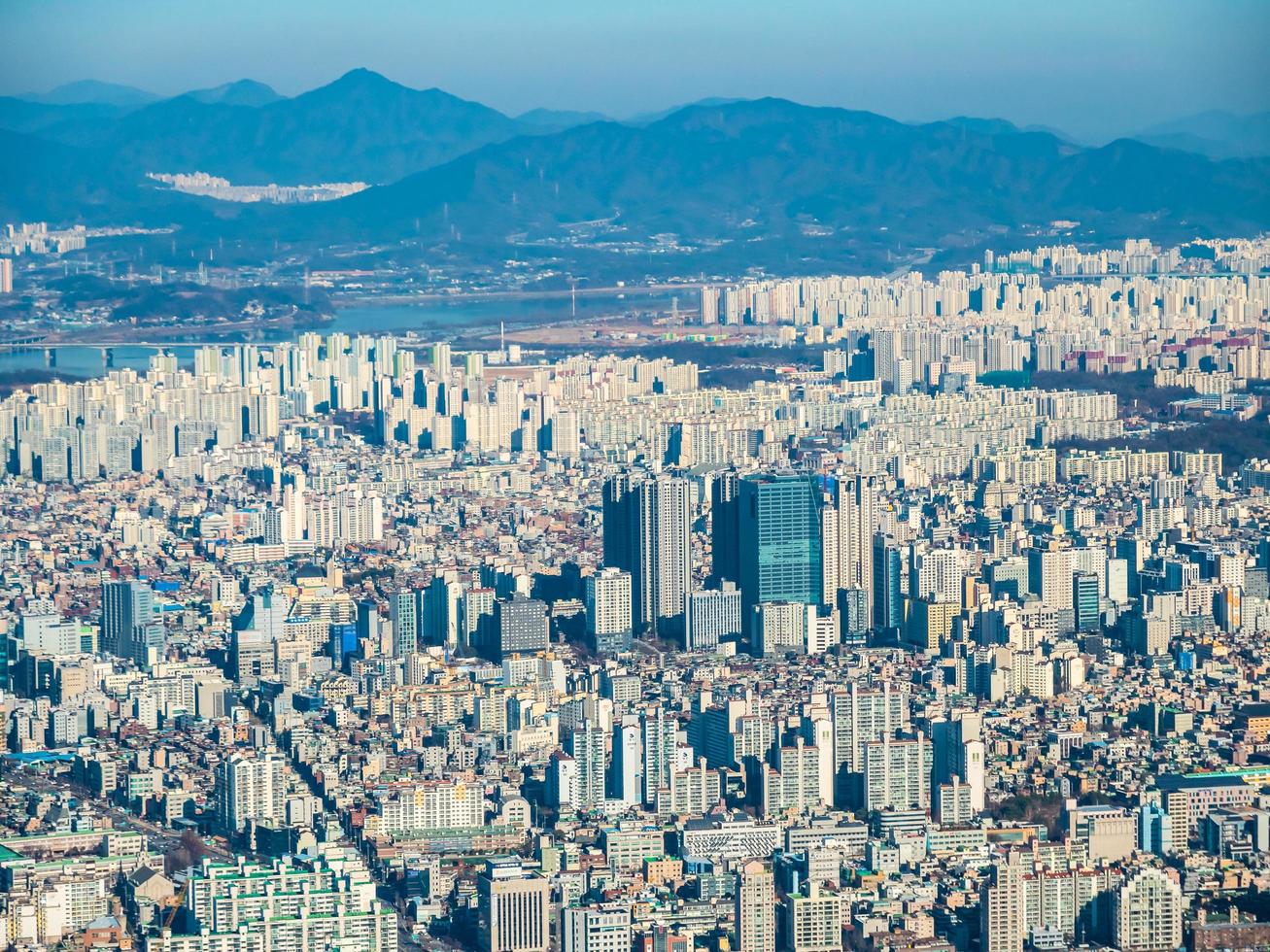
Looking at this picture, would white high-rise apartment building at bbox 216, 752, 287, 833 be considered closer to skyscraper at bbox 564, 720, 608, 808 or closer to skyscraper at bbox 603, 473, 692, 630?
skyscraper at bbox 564, 720, 608, 808

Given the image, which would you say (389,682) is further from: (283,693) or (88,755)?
(88,755)

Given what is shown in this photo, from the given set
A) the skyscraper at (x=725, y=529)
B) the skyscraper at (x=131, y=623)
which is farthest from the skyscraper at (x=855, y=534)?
the skyscraper at (x=131, y=623)

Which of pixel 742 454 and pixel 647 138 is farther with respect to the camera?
pixel 647 138

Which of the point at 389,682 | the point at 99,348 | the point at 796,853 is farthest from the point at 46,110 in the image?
the point at 796,853

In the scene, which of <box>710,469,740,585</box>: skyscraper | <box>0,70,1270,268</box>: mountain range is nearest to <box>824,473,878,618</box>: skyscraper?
<box>710,469,740,585</box>: skyscraper

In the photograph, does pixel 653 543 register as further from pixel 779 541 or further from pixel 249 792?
pixel 249 792

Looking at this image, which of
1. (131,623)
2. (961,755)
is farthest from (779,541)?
(961,755)

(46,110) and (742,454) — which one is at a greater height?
(46,110)
